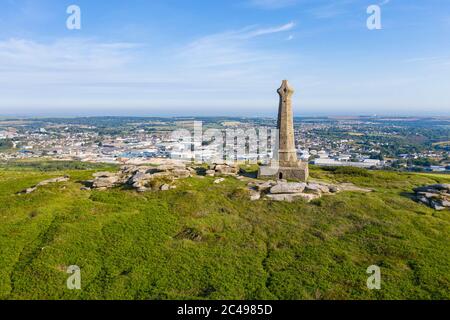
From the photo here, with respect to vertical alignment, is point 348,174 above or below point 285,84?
below

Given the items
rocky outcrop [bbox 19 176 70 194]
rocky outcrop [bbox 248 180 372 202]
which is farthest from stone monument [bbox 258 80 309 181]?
rocky outcrop [bbox 19 176 70 194]

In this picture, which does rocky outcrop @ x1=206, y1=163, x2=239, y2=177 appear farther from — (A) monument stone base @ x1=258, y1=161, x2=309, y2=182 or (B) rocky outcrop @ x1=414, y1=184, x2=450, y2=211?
(B) rocky outcrop @ x1=414, y1=184, x2=450, y2=211

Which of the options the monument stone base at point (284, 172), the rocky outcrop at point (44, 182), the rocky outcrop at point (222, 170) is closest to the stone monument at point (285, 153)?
the monument stone base at point (284, 172)

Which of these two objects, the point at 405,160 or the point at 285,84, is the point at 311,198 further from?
the point at 405,160

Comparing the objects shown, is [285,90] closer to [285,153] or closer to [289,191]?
[285,153]

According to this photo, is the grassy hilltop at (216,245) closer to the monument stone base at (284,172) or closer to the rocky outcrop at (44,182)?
the rocky outcrop at (44,182)
